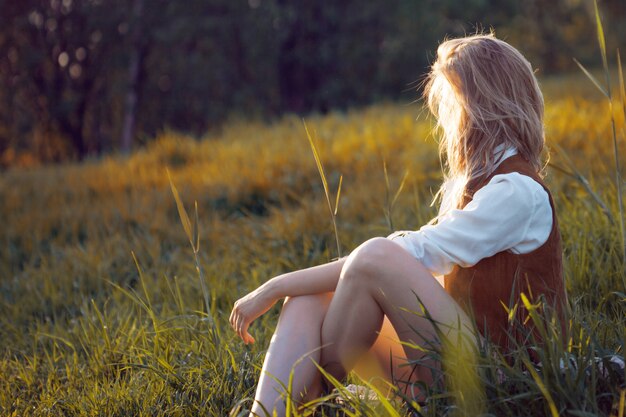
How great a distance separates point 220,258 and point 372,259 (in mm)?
2511

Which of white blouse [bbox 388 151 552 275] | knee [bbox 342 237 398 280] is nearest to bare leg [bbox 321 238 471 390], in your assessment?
knee [bbox 342 237 398 280]

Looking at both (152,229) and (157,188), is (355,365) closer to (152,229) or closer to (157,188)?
(152,229)

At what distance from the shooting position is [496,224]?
6.74 ft

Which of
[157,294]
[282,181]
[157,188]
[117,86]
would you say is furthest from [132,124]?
[157,294]

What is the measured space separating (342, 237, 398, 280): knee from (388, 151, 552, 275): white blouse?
0.12 meters

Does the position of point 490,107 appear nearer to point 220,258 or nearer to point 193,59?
point 220,258

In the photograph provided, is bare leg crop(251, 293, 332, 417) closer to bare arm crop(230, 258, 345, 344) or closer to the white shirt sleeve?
bare arm crop(230, 258, 345, 344)

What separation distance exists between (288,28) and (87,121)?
6.72 meters

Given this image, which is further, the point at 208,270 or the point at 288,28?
the point at 288,28

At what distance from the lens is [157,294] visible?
12.8 ft

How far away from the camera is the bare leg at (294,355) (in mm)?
2121

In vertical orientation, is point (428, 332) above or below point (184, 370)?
above

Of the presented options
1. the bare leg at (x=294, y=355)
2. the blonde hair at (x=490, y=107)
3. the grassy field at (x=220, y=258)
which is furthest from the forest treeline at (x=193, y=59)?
the bare leg at (x=294, y=355)

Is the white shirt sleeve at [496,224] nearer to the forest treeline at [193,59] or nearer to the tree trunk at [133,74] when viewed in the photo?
the forest treeline at [193,59]
